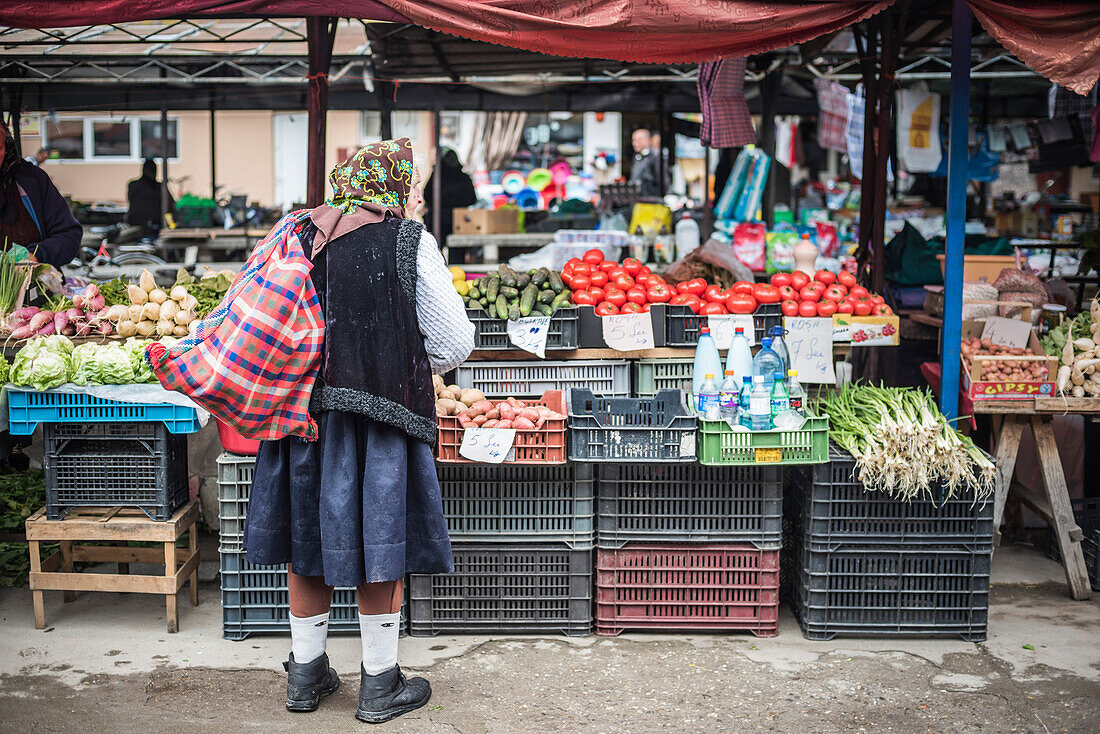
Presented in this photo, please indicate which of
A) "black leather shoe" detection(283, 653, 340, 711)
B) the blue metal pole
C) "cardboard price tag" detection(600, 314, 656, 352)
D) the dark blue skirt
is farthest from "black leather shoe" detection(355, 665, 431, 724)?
the blue metal pole

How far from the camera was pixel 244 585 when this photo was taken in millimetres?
4559

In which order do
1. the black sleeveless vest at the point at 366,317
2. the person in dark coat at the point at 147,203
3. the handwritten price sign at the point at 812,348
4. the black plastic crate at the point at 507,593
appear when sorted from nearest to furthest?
the black sleeveless vest at the point at 366,317
the black plastic crate at the point at 507,593
the handwritten price sign at the point at 812,348
the person in dark coat at the point at 147,203

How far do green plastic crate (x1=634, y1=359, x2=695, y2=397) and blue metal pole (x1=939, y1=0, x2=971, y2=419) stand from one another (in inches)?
53.5

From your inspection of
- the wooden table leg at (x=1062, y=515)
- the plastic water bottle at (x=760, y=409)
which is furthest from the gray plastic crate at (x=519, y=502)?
the wooden table leg at (x=1062, y=515)

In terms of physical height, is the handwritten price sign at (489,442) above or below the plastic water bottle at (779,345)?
below

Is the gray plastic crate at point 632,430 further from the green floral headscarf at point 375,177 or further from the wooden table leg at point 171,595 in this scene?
the wooden table leg at point 171,595

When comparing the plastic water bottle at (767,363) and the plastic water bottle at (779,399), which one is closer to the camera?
the plastic water bottle at (779,399)

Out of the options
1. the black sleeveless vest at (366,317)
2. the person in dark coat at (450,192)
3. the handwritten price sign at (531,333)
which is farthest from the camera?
the person in dark coat at (450,192)

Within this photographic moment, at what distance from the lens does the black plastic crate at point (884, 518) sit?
14.7ft

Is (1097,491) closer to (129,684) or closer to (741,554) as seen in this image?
(741,554)

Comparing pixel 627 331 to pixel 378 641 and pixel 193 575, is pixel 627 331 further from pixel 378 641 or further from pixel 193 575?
pixel 193 575

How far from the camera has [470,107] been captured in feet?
39.0

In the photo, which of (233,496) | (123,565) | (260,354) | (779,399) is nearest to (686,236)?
(779,399)

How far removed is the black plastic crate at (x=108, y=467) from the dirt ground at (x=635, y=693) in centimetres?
74
